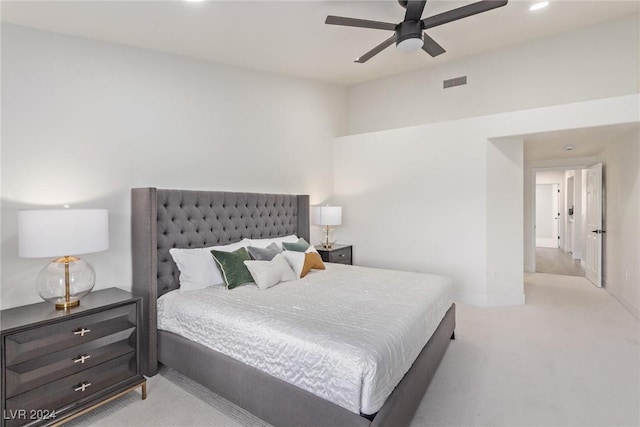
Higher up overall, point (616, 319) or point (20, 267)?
point (20, 267)

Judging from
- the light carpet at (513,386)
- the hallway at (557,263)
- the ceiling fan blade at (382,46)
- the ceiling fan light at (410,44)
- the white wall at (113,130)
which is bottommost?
the light carpet at (513,386)

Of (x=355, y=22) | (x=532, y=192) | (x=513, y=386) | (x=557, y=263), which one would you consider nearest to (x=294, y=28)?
(x=355, y=22)

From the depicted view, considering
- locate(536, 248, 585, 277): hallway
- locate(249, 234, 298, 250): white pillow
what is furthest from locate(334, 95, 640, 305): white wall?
locate(536, 248, 585, 277): hallway

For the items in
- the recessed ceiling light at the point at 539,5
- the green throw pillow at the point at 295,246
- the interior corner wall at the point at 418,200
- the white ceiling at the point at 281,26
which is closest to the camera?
the white ceiling at the point at 281,26

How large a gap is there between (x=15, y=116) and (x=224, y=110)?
6.28ft

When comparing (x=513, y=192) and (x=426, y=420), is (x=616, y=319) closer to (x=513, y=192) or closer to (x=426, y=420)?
(x=513, y=192)

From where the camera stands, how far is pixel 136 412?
227cm

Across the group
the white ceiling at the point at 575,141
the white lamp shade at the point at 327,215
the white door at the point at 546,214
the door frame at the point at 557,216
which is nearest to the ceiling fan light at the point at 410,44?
the white ceiling at the point at 575,141

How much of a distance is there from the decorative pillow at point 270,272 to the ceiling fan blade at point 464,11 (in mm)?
2490

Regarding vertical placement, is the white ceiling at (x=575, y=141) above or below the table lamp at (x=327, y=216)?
above

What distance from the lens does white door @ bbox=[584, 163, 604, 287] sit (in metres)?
5.27

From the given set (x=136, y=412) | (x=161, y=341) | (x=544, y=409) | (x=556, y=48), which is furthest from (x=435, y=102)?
(x=136, y=412)

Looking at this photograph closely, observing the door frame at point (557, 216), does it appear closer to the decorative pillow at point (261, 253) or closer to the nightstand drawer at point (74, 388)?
the decorative pillow at point (261, 253)

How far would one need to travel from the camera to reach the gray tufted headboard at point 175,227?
281 cm
